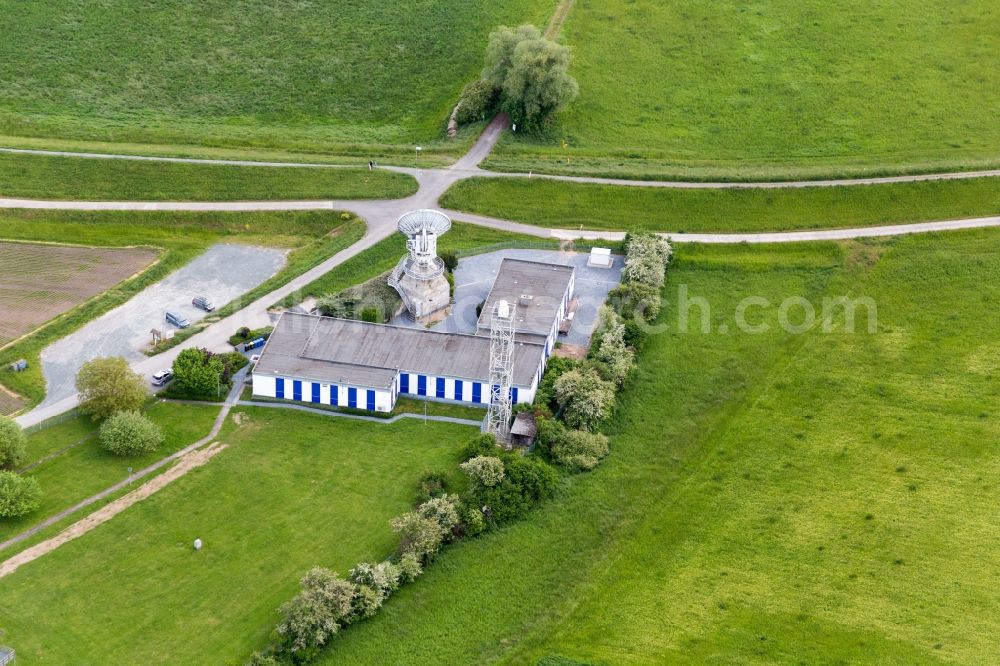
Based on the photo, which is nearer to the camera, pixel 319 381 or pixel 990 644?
pixel 990 644

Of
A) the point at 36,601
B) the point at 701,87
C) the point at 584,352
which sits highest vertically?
the point at 701,87

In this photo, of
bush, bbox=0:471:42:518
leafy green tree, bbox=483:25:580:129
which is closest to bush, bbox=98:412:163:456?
bush, bbox=0:471:42:518

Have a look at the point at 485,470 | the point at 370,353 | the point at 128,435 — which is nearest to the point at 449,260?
the point at 370,353

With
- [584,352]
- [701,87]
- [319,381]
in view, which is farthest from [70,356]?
[701,87]

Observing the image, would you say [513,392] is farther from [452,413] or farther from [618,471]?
[618,471]

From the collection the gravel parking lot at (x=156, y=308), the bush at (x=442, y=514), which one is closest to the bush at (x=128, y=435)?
the gravel parking lot at (x=156, y=308)

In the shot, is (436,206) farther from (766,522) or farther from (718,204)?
(766,522)

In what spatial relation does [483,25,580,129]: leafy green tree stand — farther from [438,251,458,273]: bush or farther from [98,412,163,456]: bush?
[98,412,163,456]: bush
